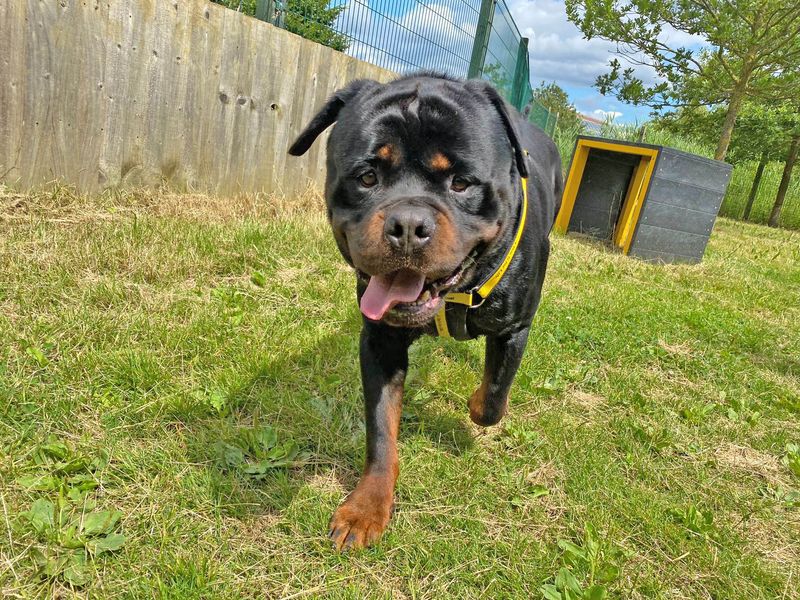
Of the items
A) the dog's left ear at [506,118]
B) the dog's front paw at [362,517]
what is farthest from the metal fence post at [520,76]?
the dog's front paw at [362,517]

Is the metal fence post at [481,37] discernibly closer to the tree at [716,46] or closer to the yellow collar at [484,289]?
the tree at [716,46]

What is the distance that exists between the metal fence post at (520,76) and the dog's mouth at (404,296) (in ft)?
A: 32.8

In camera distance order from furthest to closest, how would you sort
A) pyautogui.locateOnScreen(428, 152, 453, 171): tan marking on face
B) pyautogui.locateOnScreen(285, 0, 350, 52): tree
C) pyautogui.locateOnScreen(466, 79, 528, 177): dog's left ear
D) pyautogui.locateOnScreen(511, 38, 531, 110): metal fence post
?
pyautogui.locateOnScreen(511, 38, 531, 110): metal fence post, pyautogui.locateOnScreen(285, 0, 350, 52): tree, pyautogui.locateOnScreen(466, 79, 528, 177): dog's left ear, pyautogui.locateOnScreen(428, 152, 453, 171): tan marking on face

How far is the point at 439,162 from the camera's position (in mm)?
1918

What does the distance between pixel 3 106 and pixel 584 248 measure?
5684 millimetres

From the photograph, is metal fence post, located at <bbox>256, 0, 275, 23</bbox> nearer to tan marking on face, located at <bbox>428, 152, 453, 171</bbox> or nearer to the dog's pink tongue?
tan marking on face, located at <bbox>428, 152, 453, 171</bbox>

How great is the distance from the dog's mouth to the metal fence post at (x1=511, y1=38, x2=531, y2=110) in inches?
394

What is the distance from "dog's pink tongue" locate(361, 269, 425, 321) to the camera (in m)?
1.86

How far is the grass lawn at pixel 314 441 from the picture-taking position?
169 cm

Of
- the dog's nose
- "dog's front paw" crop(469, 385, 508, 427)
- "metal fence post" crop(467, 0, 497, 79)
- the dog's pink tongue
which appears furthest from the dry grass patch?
"metal fence post" crop(467, 0, 497, 79)

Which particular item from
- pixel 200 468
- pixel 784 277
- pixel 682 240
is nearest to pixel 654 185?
pixel 682 240

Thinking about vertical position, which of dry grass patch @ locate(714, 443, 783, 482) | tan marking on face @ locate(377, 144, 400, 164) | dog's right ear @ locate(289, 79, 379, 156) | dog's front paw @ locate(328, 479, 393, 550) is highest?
dog's right ear @ locate(289, 79, 379, 156)

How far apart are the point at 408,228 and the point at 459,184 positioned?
42cm

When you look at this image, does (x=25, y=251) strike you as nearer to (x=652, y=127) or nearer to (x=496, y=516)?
(x=496, y=516)
